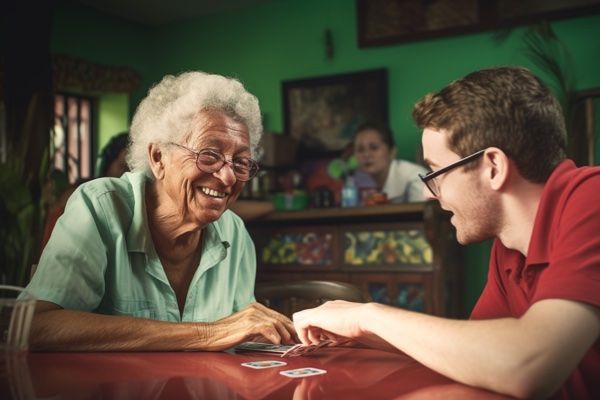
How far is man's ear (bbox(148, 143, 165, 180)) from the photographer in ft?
6.14

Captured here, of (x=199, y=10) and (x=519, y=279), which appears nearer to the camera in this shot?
(x=519, y=279)

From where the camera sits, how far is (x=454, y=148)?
1.30m

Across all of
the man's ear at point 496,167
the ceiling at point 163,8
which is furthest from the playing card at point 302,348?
the ceiling at point 163,8

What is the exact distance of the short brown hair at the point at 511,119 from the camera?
124 cm

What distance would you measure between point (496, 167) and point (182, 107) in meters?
0.93

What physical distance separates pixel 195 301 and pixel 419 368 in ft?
2.74

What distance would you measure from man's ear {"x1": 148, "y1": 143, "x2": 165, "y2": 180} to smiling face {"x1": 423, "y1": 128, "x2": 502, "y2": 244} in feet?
2.73

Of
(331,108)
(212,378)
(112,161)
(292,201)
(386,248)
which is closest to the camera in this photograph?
(212,378)

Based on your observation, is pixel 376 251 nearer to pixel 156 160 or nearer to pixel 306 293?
pixel 306 293

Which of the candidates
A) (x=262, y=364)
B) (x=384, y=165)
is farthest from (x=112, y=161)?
(x=262, y=364)

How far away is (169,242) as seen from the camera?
1.86m

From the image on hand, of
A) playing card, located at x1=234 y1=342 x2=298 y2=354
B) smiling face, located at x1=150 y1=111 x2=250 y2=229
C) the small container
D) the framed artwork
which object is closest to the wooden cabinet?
the small container

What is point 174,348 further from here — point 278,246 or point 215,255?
point 278,246

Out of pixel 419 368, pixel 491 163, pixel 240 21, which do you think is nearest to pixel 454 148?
pixel 491 163
